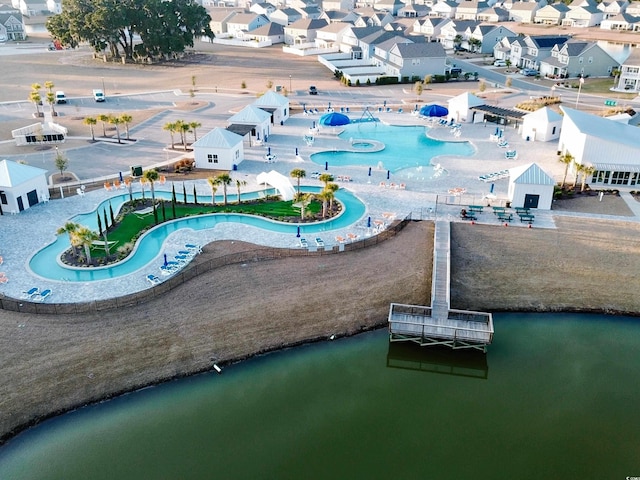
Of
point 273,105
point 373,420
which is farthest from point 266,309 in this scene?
point 273,105

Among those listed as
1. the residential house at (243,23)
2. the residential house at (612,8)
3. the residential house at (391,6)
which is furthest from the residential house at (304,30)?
the residential house at (612,8)

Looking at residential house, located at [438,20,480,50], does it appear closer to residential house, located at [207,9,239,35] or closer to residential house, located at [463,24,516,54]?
residential house, located at [463,24,516,54]

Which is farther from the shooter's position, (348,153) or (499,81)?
(499,81)

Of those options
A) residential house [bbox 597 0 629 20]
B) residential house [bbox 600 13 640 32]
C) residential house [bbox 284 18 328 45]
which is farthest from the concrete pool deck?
residential house [bbox 597 0 629 20]

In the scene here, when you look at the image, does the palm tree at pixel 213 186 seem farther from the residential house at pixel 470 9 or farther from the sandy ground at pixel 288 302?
the residential house at pixel 470 9

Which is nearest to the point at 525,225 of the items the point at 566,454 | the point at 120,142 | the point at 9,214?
the point at 566,454

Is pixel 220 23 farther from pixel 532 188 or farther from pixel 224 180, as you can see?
pixel 532 188

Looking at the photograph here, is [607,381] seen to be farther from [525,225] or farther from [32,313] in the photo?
[32,313]
